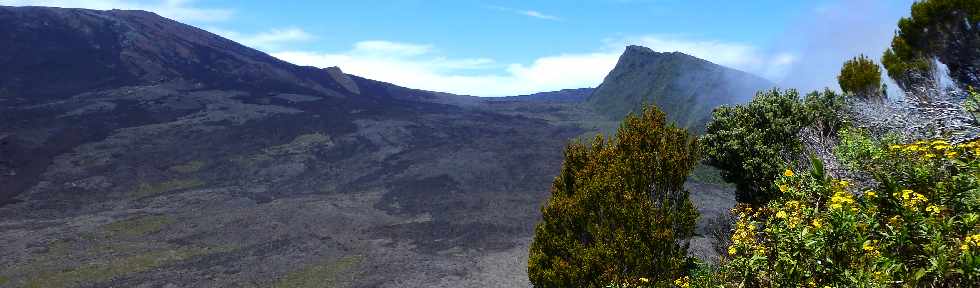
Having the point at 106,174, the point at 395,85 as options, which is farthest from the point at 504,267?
the point at 395,85

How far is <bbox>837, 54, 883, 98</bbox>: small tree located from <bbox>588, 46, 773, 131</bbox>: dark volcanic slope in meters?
49.3

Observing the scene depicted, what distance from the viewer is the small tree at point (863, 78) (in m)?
24.3

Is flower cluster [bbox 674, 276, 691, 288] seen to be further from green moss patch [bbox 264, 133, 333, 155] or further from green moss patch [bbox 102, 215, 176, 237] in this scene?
green moss patch [bbox 264, 133, 333, 155]

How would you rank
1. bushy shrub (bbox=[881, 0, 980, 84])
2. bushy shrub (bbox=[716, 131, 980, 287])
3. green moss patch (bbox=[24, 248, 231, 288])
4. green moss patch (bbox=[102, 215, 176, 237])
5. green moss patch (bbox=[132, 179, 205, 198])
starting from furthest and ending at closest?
green moss patch (bbox=[132, 179, 205, 198]) → green moss patch (bbox=[102, 215, 176, 237]) → green moss patch (bbox=[24, 248, 231, 288]) → bushy shrub (bbox=[881, 0, 980, 84]) → bushy shrub (bbox=[716, 131, 980, 287])

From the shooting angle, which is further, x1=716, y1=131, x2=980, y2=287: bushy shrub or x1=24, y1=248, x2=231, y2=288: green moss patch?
x1=24, y1=248, x2=231, y2=288: green moss patch

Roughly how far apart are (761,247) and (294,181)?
45.7 metres

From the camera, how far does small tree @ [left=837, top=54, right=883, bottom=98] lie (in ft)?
79.8

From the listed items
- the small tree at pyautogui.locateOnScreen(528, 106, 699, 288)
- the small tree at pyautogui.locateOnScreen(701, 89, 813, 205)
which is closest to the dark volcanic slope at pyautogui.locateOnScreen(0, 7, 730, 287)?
the small tree at pyautogui.locateOnScreen(701, 89, 813, 205)

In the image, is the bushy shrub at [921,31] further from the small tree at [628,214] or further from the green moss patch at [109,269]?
the green moss patch at [109,269]

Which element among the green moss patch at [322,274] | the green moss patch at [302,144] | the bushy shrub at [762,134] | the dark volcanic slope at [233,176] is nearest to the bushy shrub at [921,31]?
the bushy shrub at [762,134]

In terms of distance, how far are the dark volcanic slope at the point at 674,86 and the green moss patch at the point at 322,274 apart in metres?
57.4

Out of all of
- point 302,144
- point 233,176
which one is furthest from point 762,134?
point 302,144

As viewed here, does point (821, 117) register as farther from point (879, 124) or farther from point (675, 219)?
point (675, 219)

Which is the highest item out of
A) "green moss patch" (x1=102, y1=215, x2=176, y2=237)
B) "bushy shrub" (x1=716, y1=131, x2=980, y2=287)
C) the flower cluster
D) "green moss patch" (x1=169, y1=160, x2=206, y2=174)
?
"bushy shrub" (x1=716, y1=131, x2=980, y2=287)
